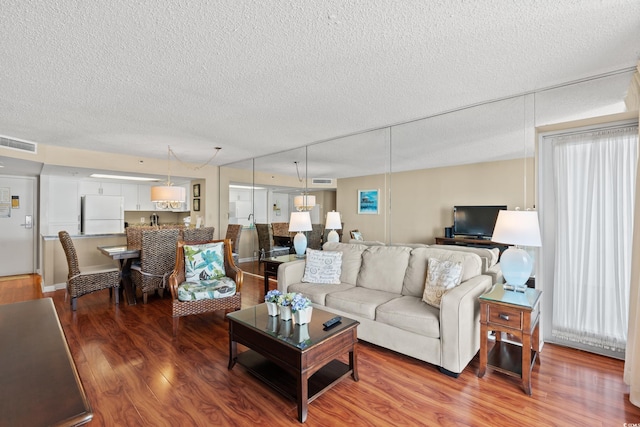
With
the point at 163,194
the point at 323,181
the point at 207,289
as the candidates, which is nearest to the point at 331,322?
the point at 207,289

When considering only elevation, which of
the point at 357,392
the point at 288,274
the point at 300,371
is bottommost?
the point at 357,392

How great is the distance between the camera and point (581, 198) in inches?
103

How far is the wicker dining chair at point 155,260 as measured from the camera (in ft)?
12.6

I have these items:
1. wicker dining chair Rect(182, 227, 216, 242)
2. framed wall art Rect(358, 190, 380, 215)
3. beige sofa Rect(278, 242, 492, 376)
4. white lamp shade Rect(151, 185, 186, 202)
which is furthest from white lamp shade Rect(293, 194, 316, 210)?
white lamp shade Rect(151, 185, 186, 202)

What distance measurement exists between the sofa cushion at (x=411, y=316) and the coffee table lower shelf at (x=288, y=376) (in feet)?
1.82

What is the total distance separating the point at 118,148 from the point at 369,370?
4804mm

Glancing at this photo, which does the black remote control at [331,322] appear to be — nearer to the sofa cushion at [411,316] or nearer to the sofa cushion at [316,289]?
the sofa cushion at [411,316]

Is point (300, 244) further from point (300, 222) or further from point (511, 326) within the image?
point (511, 326)

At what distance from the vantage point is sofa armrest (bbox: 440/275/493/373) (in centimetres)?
219

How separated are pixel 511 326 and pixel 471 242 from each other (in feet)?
4.15

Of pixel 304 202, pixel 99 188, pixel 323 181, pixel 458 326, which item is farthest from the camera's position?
pixel 99 188

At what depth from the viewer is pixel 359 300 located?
2812 mm

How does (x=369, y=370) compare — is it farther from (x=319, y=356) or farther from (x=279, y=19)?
(x=279, y=19)

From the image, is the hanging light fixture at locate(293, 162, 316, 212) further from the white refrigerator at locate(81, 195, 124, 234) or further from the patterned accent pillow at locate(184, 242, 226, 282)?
the white refrigerator at locate(81, 195, 124, 234)
